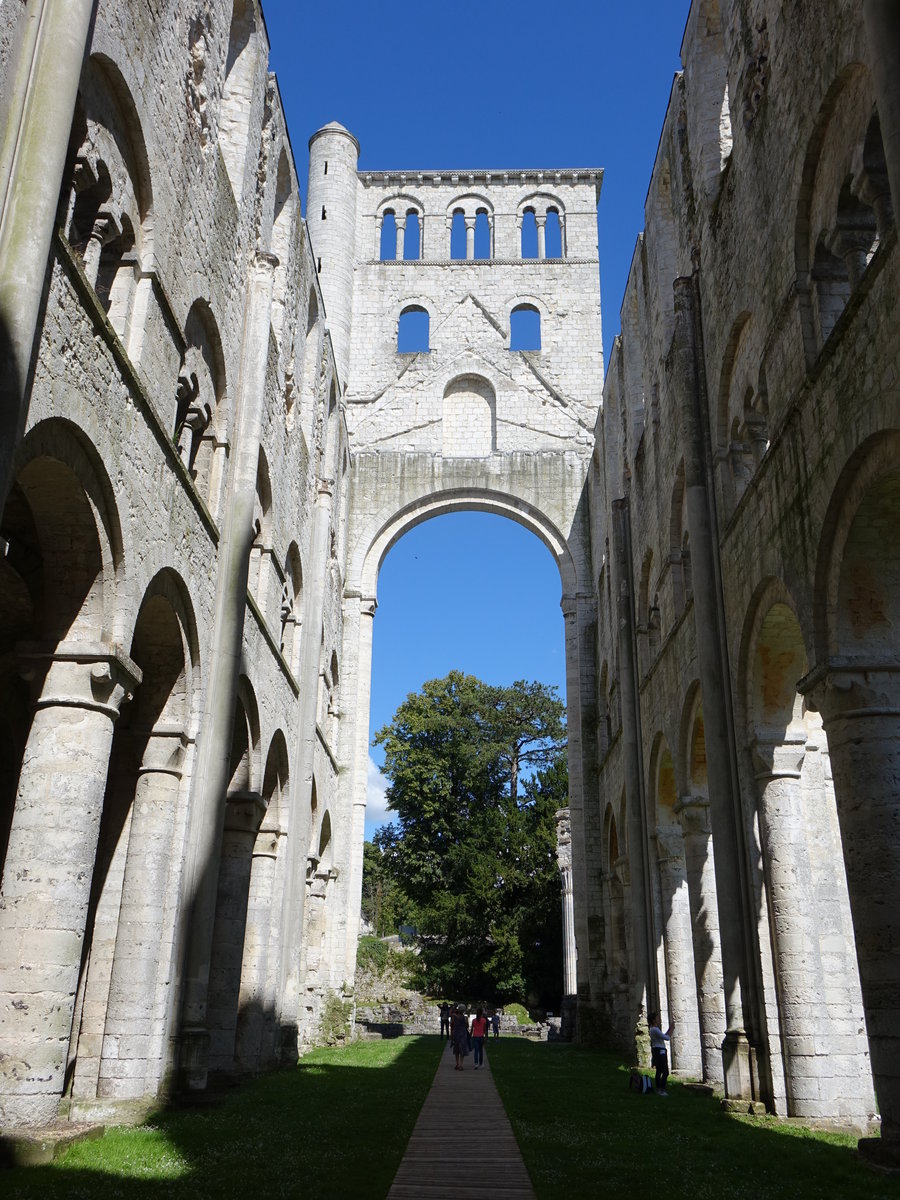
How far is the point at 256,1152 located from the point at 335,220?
27468 millimetres

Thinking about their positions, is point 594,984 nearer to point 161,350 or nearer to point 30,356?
point 161,350

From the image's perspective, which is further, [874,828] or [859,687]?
[859,687]

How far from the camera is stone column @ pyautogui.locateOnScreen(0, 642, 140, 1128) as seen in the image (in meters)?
7.03

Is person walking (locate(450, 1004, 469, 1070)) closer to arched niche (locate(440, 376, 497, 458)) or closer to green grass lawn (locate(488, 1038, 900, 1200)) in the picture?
green grass lawn (locate(488, 1038, 900, 1200))

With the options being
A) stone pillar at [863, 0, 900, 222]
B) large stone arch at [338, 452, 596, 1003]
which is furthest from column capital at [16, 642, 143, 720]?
large stone arch at [338, 452, 596, 1003]

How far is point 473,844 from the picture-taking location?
37531 mm

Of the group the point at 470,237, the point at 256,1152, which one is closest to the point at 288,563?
the point at 256,1152

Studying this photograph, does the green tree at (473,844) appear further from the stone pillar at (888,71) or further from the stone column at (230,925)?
the stone pillar at (888,71)

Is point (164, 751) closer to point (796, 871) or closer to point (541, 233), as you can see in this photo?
point (796, 871)

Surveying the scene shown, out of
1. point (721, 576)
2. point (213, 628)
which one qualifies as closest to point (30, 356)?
point (213, 628)

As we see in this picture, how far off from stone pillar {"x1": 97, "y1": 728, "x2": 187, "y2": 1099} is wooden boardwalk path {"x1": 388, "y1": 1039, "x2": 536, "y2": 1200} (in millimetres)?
2615

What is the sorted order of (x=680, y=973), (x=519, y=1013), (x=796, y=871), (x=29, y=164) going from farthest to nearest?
(x=519, y=1013) → (x=680, y=973) → (x=796, y=871) → (x=29, y=164)

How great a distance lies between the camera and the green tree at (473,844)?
118 ft

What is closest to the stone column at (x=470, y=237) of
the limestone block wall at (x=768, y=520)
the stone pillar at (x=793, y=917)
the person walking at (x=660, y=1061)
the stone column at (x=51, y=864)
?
the limestone block wall at (x=768, y=520)
